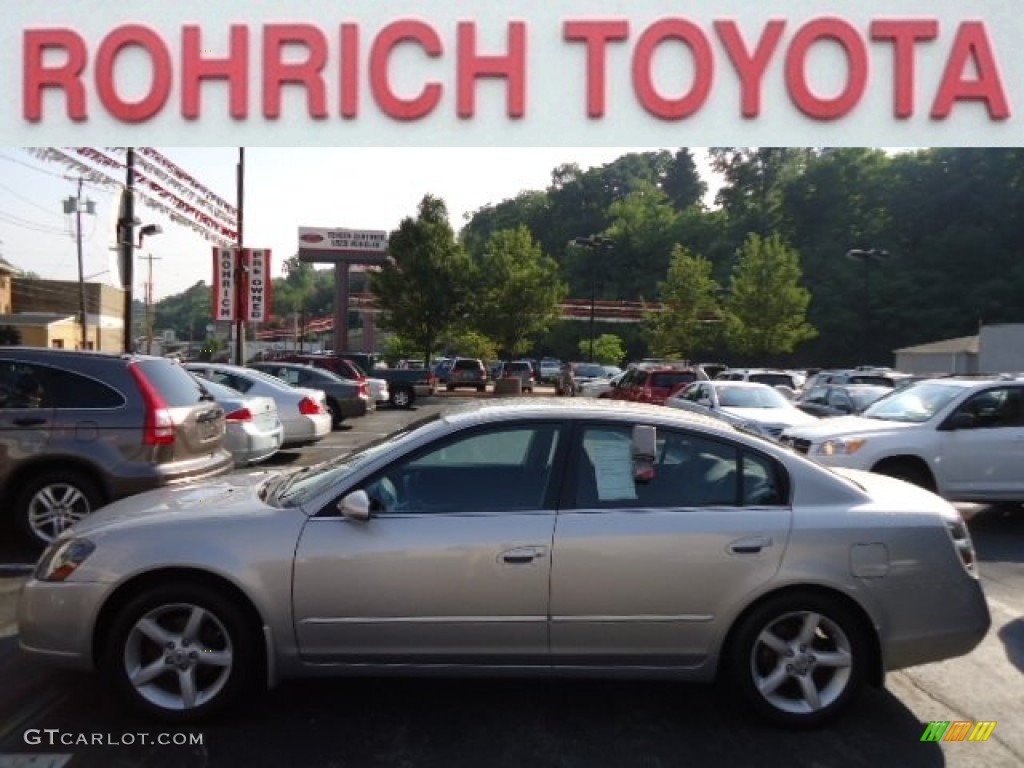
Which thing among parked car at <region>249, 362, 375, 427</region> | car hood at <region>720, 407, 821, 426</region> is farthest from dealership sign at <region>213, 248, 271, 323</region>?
car hood at <region>720, 407, 821, 426</region>

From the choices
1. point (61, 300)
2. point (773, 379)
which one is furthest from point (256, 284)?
point (61, 300)

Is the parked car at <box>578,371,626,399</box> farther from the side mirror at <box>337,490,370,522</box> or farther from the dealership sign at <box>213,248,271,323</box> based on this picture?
the side mirror at <box>337,490,370,522</box>

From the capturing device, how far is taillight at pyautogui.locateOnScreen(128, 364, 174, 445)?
6.65m

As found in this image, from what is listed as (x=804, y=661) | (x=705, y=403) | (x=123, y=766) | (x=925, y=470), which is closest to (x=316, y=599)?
(x=123, y=766)

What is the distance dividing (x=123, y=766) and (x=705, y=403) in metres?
11.1

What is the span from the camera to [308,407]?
43.5 ft

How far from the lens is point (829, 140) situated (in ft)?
21.8

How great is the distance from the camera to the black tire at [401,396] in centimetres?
2719

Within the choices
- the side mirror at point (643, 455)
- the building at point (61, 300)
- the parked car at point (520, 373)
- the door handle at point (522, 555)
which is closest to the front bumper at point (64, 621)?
the door handle at point (522, 555)

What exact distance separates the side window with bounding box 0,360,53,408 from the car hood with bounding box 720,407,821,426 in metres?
8.71

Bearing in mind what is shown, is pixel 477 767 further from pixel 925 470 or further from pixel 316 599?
pixel 925 470

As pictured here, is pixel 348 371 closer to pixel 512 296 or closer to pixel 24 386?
pixel 24 386

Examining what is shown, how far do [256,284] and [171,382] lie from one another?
15.0 meters

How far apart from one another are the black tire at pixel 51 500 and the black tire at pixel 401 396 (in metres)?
20.5
